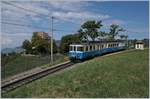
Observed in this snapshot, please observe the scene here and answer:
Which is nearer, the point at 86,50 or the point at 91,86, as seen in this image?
the point at 91,86

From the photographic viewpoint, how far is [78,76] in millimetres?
20141

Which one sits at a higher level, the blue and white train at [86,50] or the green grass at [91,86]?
the blue and white train at [86,50]

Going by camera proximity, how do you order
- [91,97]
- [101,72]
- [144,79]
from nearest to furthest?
[91,97] → [144,79] → [101,72]

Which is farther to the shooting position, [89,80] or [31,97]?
[89,80]

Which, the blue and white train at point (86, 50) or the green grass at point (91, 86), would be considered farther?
the blue and white train at point (86, 50)

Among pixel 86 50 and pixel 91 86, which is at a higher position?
pixel 86 50

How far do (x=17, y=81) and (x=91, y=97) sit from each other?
7.23 m

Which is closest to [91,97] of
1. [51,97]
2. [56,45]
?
[51,97]

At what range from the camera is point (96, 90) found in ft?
51.8

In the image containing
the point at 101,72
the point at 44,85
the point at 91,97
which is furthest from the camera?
the point at 101,72

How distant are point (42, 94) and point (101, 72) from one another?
26.9 ft

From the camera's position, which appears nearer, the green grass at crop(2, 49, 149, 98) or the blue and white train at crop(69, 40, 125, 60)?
the green grass at crop(2, 49, 149, 98)

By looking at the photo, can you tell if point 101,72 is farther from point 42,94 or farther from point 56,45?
point 56,45

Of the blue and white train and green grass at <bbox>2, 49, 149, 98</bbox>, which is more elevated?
the blue and white train
